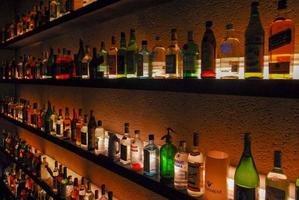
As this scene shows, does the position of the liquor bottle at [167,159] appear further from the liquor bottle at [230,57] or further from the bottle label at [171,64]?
the liquor bottle at [230,57]

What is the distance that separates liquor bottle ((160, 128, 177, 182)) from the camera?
1.12 m

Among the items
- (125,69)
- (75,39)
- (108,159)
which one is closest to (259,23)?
(125,69)

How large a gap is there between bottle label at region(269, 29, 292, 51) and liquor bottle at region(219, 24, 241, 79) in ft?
0.57

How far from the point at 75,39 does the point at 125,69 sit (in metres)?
1.08

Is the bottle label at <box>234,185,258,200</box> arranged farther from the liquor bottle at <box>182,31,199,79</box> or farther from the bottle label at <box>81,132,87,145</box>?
the bottle label at <box>81,132,87,145</box>

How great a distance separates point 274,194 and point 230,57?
47cm

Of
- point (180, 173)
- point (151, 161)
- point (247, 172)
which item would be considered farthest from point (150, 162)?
point (247, 172)

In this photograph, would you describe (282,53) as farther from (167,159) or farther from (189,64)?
(167,159)

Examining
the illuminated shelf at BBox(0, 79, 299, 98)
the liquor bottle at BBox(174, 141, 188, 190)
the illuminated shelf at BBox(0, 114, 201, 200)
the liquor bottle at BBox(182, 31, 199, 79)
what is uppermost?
the liquor bottle at BBox(182, 31, 199, 79)

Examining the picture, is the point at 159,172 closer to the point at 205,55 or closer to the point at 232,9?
the point at 205,55

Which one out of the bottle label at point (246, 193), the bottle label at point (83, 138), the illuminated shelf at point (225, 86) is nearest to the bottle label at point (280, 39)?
the illuminated shelf at point (225, 86)

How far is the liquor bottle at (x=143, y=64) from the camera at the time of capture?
1.29 metres

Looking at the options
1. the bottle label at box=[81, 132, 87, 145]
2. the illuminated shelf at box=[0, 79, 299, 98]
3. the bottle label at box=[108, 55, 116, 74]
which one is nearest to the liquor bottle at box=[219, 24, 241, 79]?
the illuminated shelf at box=[0, 79, 299, 98]

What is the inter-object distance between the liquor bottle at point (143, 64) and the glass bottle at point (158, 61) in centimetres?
3
